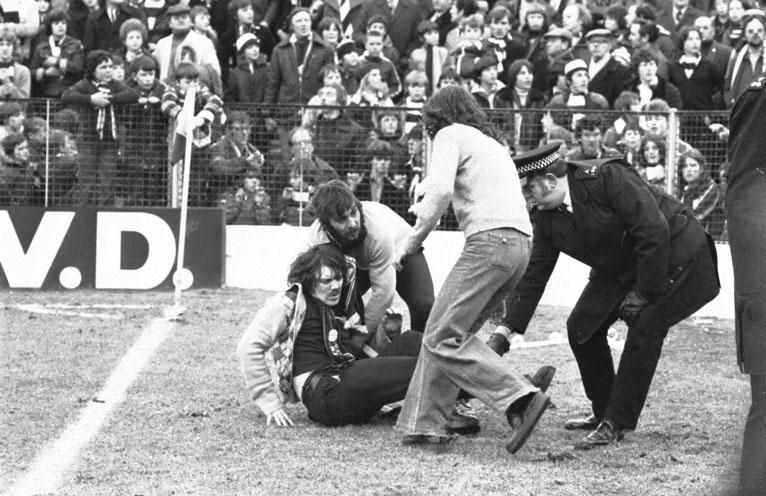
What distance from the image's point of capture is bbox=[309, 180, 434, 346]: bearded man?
26.7ft

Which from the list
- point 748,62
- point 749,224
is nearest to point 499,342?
point 749,224

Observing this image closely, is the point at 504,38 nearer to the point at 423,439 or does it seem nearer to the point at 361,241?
the point at 361,241

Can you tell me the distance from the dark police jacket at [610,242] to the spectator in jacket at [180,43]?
7.72 metres

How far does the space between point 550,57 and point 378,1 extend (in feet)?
7.23

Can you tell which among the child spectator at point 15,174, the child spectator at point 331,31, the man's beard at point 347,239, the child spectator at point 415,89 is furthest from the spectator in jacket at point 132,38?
the man's beard at point 347,239

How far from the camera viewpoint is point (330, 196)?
8133mm


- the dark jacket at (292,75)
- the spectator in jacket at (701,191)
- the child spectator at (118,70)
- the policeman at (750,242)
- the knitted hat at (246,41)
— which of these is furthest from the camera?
the knitted hat at (246,41)

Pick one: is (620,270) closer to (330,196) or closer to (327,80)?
(330,196)

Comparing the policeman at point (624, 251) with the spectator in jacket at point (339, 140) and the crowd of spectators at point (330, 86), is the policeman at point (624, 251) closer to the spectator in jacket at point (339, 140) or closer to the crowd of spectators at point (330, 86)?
the crowd of spectators at point (330, 86)

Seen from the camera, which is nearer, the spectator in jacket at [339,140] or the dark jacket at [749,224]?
the dark jacket at [749,224]

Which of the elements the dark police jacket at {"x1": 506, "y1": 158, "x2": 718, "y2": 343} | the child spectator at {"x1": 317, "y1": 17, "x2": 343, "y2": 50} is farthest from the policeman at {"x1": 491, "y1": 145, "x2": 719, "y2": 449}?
the child spectator at {"x1": 317, "y1": 17, "x2": 343, "y2": 50}

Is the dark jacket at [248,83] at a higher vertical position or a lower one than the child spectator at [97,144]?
higher

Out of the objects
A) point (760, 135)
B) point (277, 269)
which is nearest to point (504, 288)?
point (760, 135)

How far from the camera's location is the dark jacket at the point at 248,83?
614 inches
